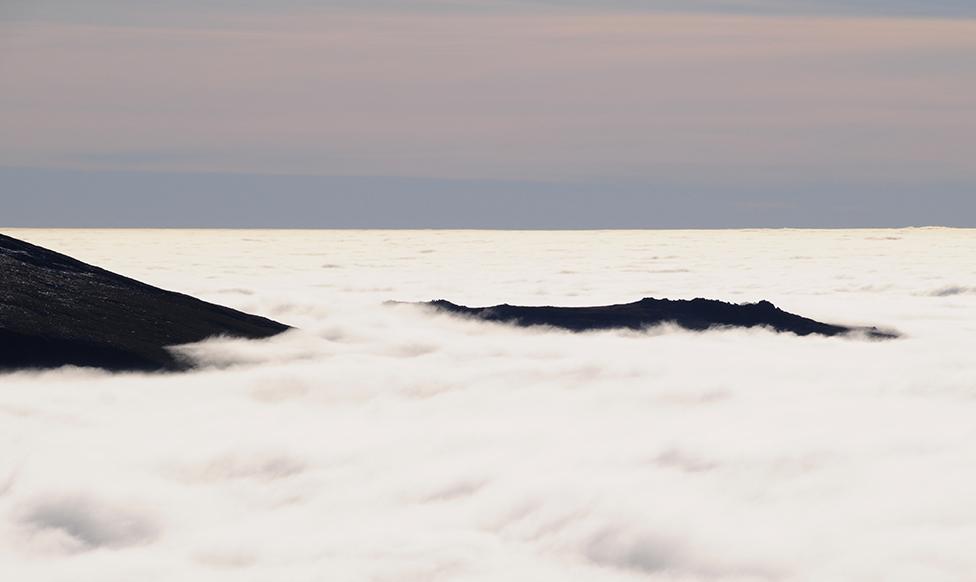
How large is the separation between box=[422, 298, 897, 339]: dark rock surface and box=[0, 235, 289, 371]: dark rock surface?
17323 mm

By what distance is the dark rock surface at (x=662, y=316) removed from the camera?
203 feet

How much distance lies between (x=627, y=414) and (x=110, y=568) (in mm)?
26569

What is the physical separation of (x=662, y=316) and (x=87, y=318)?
30504mm

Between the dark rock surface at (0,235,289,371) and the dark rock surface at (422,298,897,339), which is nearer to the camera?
the dark rock surface at (0,235,289,371)

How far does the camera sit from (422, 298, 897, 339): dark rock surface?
61969 mm

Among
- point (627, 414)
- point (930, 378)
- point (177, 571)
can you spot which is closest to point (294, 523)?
point (177, 571)

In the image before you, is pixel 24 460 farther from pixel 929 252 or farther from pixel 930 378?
pixel 929 252

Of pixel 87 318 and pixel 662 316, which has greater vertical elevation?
pixel 87 318

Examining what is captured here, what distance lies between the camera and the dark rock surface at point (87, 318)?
3941 cm

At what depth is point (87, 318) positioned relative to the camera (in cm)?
4222

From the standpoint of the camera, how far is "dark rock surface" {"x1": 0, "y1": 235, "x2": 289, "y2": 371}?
39406 mm

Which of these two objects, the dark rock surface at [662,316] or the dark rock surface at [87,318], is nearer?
the dark rock surface at [87,318]

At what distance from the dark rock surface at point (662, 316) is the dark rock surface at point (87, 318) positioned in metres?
17.3

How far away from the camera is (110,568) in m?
28.7
